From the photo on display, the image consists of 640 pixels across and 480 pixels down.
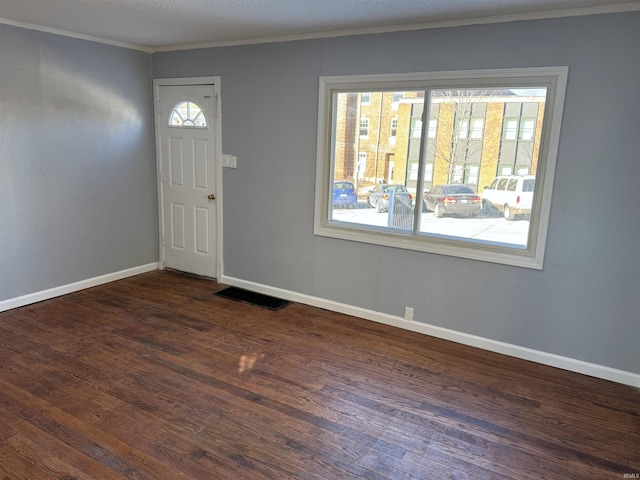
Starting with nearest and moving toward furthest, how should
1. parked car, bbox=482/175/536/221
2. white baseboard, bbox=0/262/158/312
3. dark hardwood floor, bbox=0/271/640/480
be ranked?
1. dark hardwood floor, bbox=0/271/640/480
2. parked car, bbox=482/175/536/221
3. white baseboard, bbox=0/262/158/312

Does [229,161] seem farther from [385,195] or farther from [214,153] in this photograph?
[385,195]

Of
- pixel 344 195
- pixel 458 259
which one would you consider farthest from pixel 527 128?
pixel 344 195

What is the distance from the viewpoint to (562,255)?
123 inches

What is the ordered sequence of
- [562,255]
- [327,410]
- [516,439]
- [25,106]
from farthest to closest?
[25,106], [562,255], [327,410], [516,439]

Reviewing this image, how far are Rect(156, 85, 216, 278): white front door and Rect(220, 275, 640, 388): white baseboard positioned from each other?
0.76 m

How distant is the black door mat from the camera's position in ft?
13.9

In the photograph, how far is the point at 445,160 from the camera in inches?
137

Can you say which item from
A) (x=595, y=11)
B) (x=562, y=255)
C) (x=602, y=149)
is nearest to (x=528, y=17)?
(x=595, y=11)

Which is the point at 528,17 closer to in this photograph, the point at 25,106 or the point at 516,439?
the point at 516,439

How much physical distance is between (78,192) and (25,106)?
0.87 meters

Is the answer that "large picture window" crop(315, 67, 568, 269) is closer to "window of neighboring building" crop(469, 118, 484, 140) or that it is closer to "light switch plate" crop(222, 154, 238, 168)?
"window of neighboring building" crop(469, 118, 484, 140)

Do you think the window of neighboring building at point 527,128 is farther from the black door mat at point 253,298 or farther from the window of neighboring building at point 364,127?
the black door mat at point 253,298

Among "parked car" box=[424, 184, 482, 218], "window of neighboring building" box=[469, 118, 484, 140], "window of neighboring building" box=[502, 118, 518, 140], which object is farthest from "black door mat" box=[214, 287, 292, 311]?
"window of neighboring building" box=[502, 118, 518, 140]

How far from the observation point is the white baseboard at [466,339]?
10.1 ft
